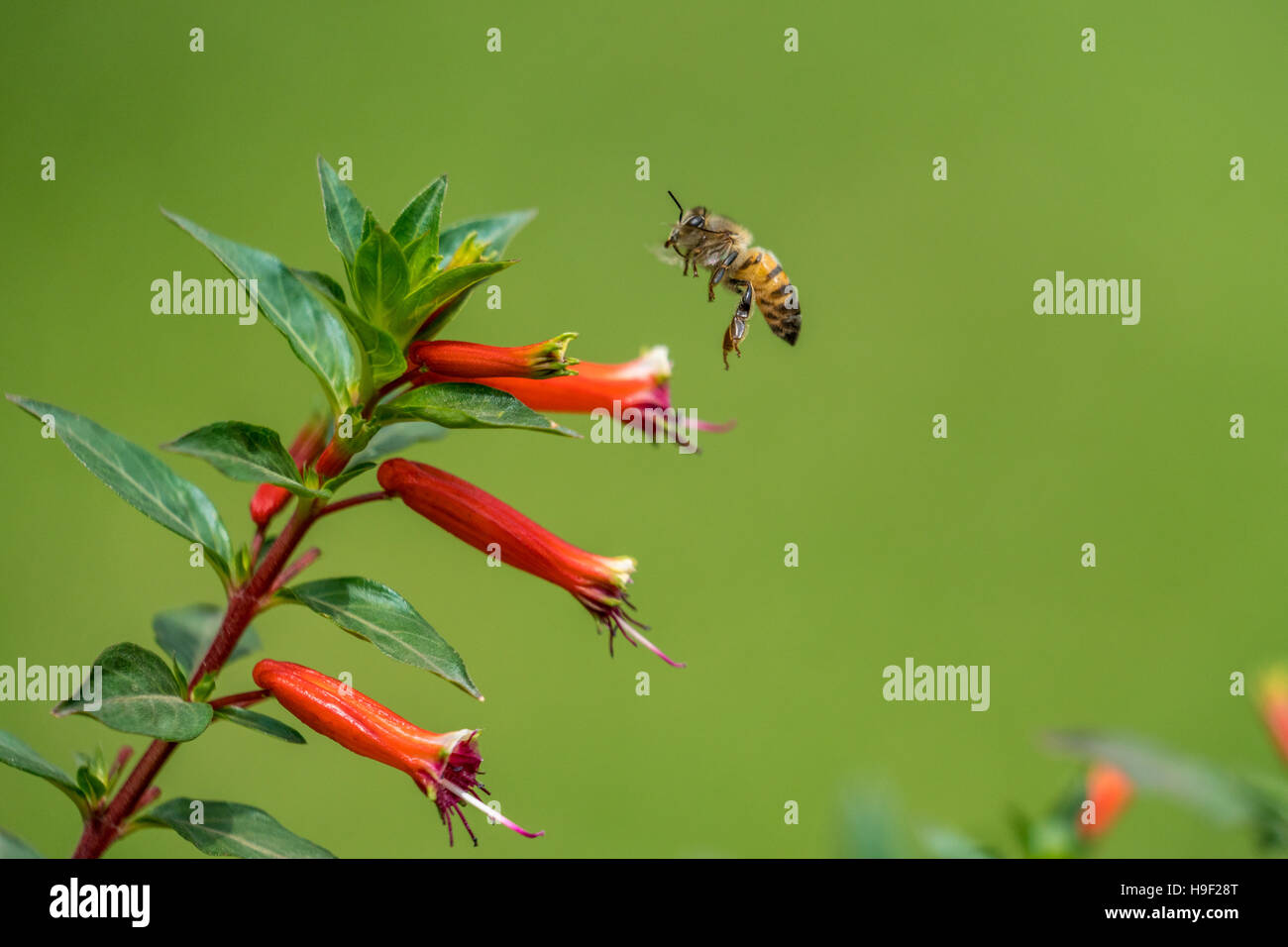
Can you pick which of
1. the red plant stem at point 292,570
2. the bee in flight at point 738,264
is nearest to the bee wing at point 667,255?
the bee in flight at point 738,264

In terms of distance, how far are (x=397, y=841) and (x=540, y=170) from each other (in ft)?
6.77

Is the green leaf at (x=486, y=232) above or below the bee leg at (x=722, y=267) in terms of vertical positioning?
below

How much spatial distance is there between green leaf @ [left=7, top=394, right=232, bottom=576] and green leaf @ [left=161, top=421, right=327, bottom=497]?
0.06 meters

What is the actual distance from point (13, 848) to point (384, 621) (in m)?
0.23

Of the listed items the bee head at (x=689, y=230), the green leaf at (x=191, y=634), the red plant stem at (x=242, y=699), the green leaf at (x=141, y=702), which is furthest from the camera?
the bee head at (x=689, y=230)

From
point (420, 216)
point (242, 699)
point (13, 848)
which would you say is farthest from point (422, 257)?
point (13, 848)

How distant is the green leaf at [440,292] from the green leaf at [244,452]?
0.10 m

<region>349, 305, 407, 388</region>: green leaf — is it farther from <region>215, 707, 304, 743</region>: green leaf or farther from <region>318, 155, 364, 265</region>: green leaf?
<region>215, 707, 304, 743</region>: green leaf

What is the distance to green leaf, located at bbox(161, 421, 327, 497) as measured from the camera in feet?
2.07

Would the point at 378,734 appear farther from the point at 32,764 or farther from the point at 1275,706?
the point at 1275,706

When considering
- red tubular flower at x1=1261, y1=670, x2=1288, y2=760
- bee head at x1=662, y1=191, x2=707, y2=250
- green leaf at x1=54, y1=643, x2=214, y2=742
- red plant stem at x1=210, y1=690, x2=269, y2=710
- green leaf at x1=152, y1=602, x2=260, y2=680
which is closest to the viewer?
green leaf at x1=54, y1=643, x2=214, y2=742

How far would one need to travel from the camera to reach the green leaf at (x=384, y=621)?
2.14 ft

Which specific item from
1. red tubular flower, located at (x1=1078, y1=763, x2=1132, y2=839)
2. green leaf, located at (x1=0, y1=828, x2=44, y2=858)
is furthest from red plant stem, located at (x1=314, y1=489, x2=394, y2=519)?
red tubular flower, located at (x1=1078, y1=763, x2=1132, y2=839)

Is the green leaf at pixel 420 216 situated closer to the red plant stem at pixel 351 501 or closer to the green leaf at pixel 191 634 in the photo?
the red plant stem at pixel 351 501
